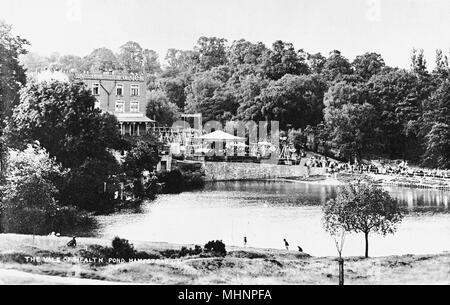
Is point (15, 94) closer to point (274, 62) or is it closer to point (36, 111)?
point (36, 111)

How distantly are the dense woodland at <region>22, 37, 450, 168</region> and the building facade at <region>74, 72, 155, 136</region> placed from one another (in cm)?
11

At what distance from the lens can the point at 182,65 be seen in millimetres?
7660

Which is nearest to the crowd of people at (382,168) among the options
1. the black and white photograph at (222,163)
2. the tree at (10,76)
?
the black and white photograph at (222,163)

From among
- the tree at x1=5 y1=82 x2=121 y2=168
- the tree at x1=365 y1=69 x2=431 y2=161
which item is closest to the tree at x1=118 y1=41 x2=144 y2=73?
the tree at x1=5 y1=82 x2=121 y2=168

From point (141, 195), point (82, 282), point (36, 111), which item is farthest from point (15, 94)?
point (82, 282)

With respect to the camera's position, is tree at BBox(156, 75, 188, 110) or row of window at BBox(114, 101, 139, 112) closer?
row of window at BBox(114, 101, 139, 112)

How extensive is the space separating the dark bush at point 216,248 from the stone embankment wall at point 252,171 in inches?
51.1

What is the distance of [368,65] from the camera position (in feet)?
25.2

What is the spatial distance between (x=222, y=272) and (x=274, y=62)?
2755 millimetres

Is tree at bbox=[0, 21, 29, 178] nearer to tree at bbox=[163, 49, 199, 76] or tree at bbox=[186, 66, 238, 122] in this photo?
tree at bbox=[163, 49, 199, 76]

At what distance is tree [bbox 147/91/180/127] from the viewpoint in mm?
7703

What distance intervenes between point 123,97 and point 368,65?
3.02 metres

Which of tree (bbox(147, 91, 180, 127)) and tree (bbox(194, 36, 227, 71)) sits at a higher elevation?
tree (bbox(194, 36, 227, 71))

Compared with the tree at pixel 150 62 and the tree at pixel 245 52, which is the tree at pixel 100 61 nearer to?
the tree at pixel 150 62
